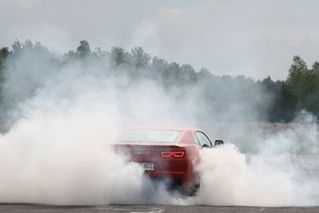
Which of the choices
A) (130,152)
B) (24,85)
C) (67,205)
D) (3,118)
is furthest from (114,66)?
(3,118)

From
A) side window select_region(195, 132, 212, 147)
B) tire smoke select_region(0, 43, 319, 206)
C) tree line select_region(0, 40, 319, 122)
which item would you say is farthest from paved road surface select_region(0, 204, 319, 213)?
tree line select_region(0, 40, 319, 122)

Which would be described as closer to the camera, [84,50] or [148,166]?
[148,166]

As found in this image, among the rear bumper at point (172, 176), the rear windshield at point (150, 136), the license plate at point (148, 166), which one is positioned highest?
the rear windshield at point (150, 136)

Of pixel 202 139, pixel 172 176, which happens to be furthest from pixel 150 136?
pixel 202 139

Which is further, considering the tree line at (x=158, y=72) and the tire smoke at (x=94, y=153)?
the tree line at (x=158, y=72)

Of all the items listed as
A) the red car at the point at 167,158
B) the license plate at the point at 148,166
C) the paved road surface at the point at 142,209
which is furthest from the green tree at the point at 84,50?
the paved road surface at the point at 142,209

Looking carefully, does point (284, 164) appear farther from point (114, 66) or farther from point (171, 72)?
point (114, 66)

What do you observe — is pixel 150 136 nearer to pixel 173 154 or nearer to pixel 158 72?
pixel 173 154

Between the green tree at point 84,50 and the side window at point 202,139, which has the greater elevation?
the green tree at point 84,50

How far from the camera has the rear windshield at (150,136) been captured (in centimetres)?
1320

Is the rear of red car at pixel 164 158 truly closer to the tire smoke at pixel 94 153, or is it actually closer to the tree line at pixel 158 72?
the tire smoke at pixel 94 153

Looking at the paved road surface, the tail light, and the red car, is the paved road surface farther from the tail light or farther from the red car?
the tail light

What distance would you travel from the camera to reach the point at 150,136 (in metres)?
13.4

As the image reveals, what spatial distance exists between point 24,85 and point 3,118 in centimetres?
570
